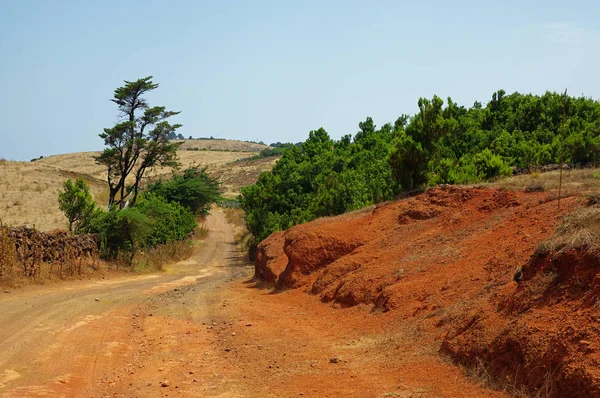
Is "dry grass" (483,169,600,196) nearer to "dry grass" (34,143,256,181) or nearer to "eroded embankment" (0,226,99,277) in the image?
"eroded embankment" (0,226,99,277)

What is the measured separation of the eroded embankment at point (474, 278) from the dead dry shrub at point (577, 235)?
16 centimetres

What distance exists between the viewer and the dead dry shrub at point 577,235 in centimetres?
771

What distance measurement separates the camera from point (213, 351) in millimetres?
10734

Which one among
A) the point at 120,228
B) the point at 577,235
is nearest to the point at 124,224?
the point at 120,228

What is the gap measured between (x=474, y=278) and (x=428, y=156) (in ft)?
44.3

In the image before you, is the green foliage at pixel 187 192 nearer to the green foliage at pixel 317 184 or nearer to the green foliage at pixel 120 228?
the green foliage at pixel 317 184

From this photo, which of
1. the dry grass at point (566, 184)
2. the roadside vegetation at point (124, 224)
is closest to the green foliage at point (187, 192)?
the roadside vegetation at point (124, 224)

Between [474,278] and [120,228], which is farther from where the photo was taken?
[120,228]

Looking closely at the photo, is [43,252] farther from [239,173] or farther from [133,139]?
[239,173]

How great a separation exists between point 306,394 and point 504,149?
2940 cm

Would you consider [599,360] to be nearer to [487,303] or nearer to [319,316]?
[487,303]

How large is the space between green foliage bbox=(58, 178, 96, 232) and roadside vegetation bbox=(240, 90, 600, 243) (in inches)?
444

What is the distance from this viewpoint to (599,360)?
6098 mm

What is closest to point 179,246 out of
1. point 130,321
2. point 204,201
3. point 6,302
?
point 204,201
